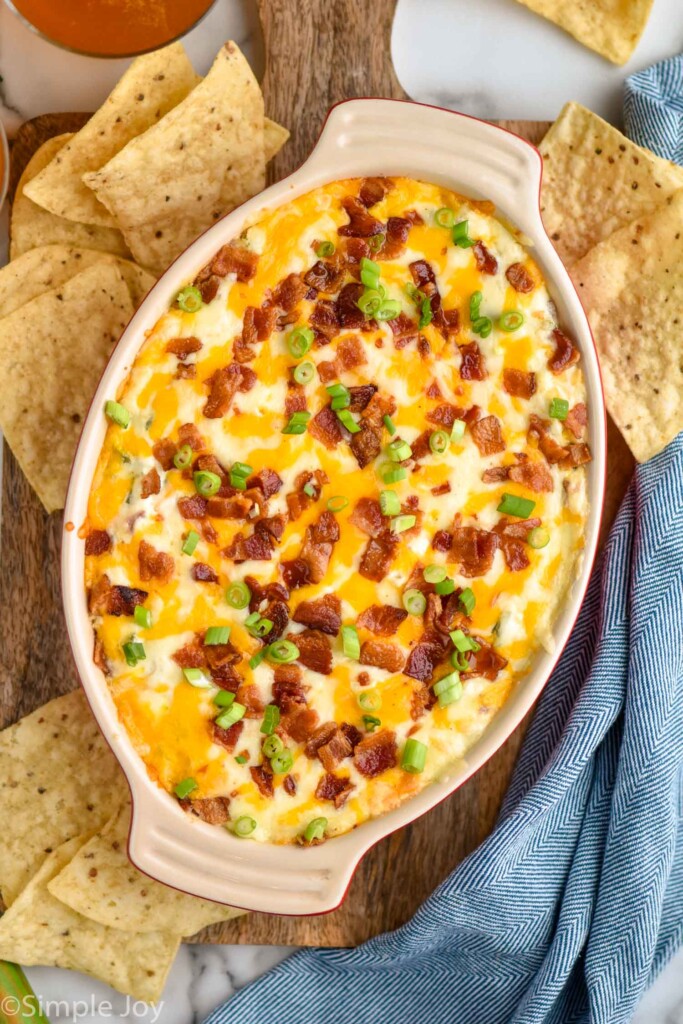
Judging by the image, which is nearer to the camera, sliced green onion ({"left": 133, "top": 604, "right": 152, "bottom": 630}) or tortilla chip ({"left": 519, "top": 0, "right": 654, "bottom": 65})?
sliced green onion ({"left": 133, "top": 604, "right": 152, "bottom": 630})

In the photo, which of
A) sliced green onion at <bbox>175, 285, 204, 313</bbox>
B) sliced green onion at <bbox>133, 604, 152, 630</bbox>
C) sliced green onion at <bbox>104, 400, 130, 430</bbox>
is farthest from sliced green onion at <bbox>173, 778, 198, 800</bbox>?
sliced green onion at <bbox>175, 285, 204, 313</bbox>

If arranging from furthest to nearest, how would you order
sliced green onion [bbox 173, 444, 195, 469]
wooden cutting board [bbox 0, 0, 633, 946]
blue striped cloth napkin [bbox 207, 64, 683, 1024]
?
wooden cutting board [bbox 0, 0, 633, 946] < blue striped cloth napkin [bbox 207, 64, 683, 1024] < sliced green onion [bbox 173, 444, 195, 469]

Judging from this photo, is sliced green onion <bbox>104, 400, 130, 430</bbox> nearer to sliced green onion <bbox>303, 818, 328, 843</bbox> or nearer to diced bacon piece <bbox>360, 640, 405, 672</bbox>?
diced bacon piece <bbox>360, 640, 405, 672</bbox>

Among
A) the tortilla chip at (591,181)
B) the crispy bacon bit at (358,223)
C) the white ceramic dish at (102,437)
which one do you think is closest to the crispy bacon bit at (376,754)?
the white ceramic dish at (102,437)

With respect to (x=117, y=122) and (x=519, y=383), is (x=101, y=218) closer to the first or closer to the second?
(x=117, y=122)

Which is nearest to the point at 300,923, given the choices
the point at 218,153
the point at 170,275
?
the point at 170,275

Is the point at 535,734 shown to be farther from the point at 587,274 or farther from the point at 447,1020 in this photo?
the point at 587,274

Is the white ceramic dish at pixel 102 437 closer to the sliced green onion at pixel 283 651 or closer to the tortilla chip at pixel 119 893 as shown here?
the tortilla chip at pixel 119 893
